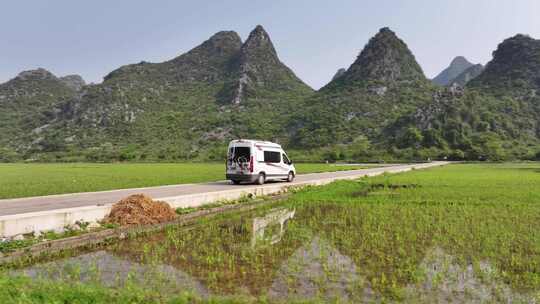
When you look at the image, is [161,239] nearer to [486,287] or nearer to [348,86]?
[486,287]

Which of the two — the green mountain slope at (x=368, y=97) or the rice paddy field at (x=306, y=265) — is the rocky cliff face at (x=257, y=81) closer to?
the green mountain slope at (x=368, y=97)

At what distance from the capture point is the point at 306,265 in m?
7.97

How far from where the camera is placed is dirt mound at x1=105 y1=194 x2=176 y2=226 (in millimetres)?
12125

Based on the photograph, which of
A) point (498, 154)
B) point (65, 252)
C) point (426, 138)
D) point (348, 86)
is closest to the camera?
point (65, 252)

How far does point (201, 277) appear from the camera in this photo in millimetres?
7043

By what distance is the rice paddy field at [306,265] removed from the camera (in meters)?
6.14

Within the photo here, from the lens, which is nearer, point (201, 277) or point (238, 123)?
point (201, 277)

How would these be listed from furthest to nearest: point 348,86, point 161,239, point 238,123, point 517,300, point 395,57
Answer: point 395,57
point 348,86
point 238,123
point 161,239
point 517,300

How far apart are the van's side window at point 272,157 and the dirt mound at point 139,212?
11.5 metres

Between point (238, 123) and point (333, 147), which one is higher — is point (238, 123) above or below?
above

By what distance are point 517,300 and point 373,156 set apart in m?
92.9

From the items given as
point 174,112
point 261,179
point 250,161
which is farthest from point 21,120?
point 250,161

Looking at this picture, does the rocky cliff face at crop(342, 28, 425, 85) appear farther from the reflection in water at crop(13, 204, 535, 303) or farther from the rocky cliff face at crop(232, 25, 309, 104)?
the reflection in water at crop(13, 204, 535, 303)

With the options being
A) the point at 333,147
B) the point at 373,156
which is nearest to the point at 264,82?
the point at 333,147
